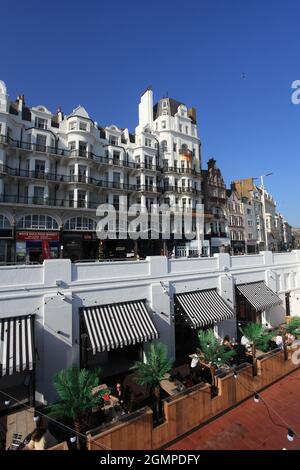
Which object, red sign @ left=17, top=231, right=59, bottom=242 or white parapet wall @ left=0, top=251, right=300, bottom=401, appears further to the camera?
red sign @ left=17, top=231, right=59, bottom=242

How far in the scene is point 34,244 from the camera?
27.6m

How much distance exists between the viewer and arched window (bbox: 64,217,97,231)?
30.0 m

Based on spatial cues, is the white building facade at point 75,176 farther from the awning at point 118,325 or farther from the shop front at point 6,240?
the awning at point 118,325

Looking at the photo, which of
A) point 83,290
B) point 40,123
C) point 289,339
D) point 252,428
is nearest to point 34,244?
point 40,123

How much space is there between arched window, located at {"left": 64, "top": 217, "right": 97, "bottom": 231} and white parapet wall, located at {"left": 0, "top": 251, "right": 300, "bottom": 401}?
66.4ft

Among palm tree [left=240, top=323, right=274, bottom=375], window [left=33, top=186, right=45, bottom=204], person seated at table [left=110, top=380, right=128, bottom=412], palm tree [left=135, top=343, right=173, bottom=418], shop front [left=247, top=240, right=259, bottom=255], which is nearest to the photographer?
palm tree [left=135, top=343, right=173, bottom=418]

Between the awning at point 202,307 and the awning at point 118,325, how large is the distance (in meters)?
2.03

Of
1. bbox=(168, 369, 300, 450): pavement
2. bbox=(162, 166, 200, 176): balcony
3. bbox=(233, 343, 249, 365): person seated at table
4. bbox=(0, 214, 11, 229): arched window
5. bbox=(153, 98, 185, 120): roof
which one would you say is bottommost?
bbox=(168, 369, 300, 450): pavement

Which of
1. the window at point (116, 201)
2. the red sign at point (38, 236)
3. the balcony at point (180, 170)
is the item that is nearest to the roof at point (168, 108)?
the balcony at point (180, 170)

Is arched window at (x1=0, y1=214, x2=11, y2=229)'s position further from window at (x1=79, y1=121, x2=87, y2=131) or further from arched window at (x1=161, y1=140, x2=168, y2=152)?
arched window at (x1=161, y1=140, x2=168, y2=152)

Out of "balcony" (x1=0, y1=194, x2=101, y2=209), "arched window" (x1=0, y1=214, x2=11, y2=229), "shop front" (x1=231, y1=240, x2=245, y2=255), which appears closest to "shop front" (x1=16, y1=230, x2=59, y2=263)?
"arched window" (x1=0, y1=214, x2=11, y2=229)

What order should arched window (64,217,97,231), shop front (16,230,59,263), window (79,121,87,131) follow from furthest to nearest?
window (79,121,87,131) < arched window (64,217,97,231) < shop front (16,230,59,263)

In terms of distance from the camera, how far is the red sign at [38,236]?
26.9m
